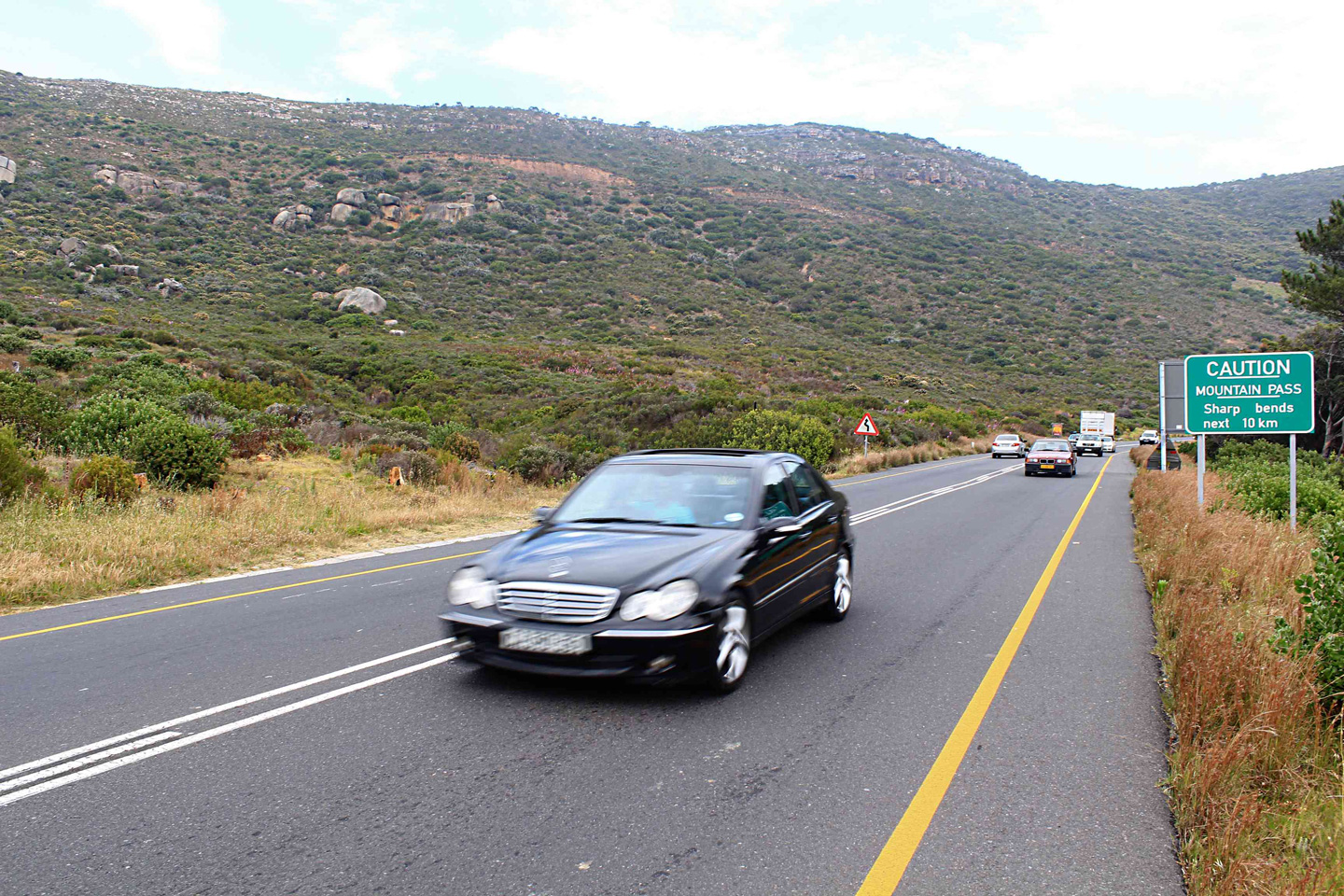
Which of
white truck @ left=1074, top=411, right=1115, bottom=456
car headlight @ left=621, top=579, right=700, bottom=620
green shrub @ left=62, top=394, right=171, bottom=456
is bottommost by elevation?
white truck @ left=1074, top=411, right=1115, bottom=456

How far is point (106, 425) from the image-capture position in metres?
15.3

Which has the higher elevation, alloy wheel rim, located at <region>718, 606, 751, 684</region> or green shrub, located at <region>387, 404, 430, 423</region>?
green shrub, located at <region>387, 404, 430, 423</region>

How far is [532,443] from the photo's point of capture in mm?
21438

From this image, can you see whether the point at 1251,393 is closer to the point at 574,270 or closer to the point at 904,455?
the point at 904,455

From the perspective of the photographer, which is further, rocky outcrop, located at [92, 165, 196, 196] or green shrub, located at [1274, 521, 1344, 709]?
rocky outcrop, located at [92, 165, 196, 196]

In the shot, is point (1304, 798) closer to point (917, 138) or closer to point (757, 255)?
point (757, 255)

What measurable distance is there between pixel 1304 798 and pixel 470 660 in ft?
13.8

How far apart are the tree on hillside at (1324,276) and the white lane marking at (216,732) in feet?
99.7

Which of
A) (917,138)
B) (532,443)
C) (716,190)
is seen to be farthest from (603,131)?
(532,443)

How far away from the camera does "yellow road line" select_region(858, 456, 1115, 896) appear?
10.3 feet

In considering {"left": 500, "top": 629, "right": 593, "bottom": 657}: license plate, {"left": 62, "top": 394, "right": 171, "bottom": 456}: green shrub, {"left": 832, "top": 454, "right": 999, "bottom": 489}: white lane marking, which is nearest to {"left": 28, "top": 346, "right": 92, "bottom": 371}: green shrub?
{"left": 62, "top": 394, "right": 171, "bottom": 456}: green shrub

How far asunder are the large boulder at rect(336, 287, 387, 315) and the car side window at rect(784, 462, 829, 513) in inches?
1944

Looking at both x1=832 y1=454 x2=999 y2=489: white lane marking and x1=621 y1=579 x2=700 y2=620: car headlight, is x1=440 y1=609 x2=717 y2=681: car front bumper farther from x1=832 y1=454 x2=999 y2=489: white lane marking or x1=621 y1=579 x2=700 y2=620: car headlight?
x1=832 y1=454 x2=999 y2=489: white lane marking

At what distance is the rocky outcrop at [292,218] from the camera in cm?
6303
